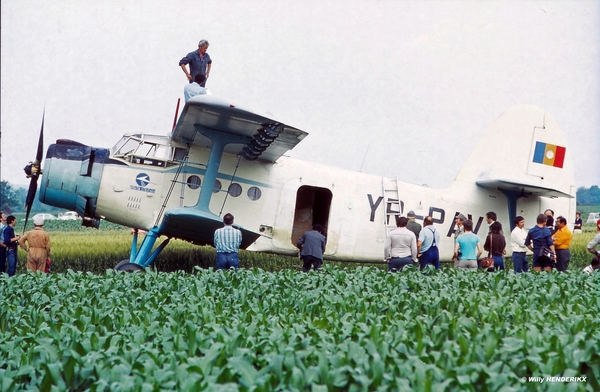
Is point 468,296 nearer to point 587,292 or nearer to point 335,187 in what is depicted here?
point 587,292

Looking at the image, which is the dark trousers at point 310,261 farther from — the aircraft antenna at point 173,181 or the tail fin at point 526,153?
the tail fin at point 526,153

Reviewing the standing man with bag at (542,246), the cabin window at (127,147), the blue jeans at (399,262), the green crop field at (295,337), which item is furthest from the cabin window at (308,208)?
the green crop field at (295,337)

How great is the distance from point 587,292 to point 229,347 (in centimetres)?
474

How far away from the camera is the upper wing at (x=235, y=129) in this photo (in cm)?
1110

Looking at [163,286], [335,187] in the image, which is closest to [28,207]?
[335,187]

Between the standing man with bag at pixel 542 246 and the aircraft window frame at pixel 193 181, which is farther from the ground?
the aircraft window frame at pixel 193 181

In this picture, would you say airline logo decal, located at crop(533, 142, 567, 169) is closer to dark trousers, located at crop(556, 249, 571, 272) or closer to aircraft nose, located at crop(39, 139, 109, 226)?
dark trousers, located at crop(556, 249, 571, 272)

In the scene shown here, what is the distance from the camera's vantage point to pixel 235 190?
44.6 feet

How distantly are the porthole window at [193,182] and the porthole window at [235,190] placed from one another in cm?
66

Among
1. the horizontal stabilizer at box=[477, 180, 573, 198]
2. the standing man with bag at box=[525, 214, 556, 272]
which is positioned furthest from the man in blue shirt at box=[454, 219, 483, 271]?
the horizontal stabilizer at box=[477, 180, 573, 198]

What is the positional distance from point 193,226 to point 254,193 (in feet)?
5.97

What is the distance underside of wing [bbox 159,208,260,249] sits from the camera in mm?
11852

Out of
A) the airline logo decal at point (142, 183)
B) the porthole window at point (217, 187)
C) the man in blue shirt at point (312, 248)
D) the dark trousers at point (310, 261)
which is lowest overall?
the dark trousers at point (310, 261)

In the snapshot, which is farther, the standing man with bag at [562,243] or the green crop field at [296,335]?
the standing man with bag at [562,243]
